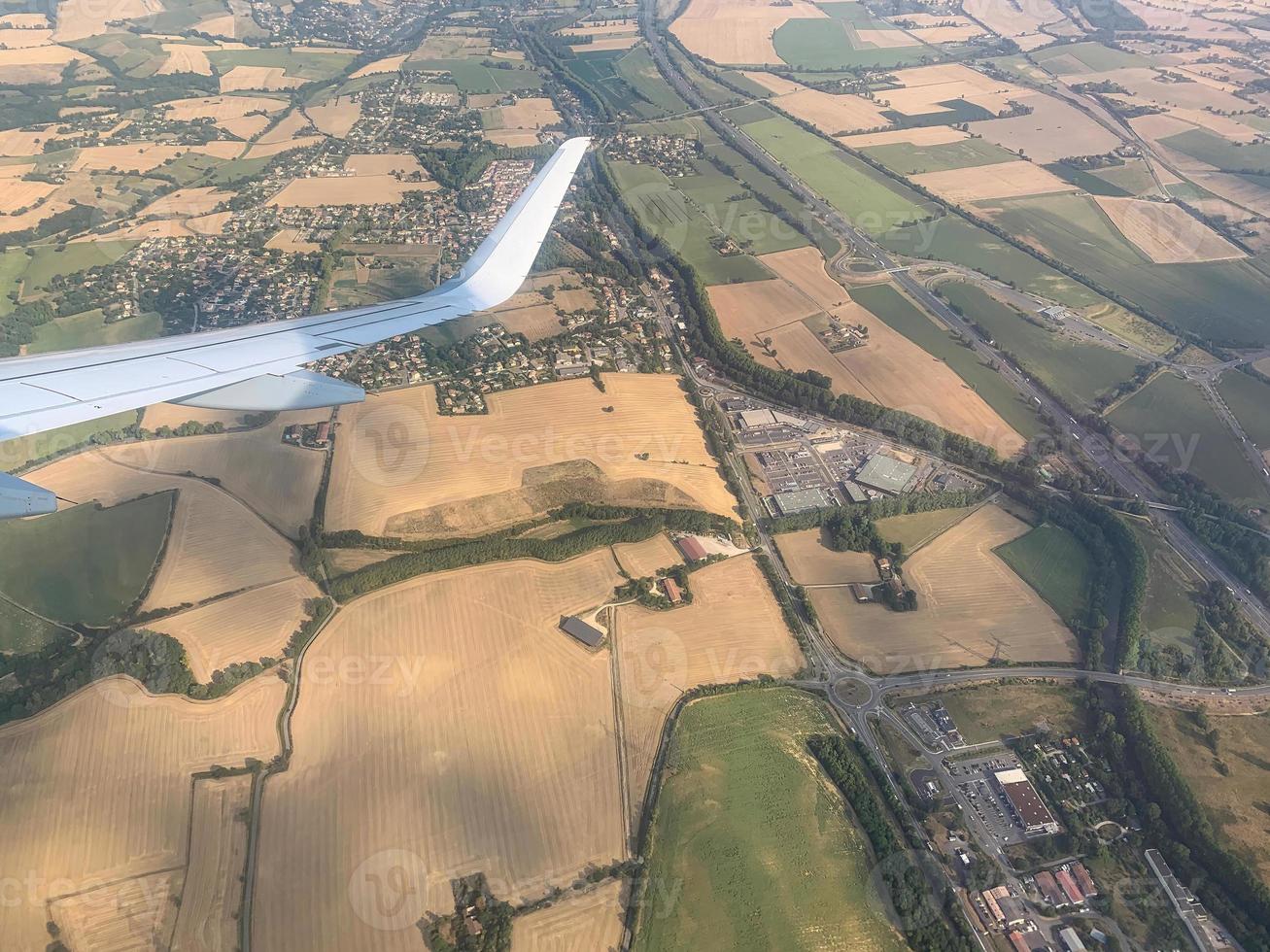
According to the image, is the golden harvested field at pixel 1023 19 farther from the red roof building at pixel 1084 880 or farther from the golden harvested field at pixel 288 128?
the red roof building at pixel 1084 880

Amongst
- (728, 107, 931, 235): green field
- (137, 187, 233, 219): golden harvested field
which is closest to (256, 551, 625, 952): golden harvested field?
(137, 187, 233, 219): golden harvested field

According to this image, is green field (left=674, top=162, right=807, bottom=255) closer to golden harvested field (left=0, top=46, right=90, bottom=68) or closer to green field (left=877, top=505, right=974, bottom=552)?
green field (left=877, top=505, right=974, bottom=552)

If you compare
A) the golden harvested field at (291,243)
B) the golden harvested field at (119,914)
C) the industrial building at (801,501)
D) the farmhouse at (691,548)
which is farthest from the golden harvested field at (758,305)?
the golden harvested field at (119,914)

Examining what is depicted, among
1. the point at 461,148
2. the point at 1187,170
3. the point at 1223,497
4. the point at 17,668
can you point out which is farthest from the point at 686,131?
the point at 17,668

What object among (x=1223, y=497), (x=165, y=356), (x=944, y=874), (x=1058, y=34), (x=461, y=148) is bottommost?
(x=944, y=874)

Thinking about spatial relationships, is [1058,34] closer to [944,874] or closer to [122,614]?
[944,874]
